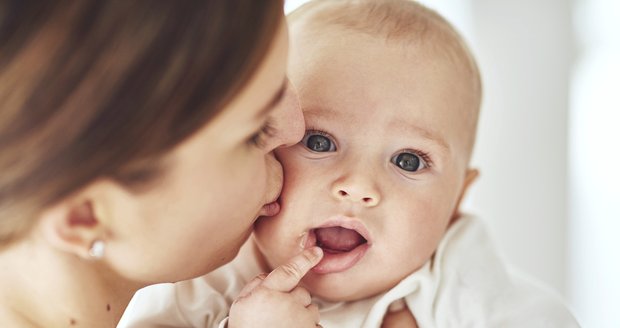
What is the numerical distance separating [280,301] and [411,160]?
30cm

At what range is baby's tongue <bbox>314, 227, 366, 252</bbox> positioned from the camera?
3.89 ft

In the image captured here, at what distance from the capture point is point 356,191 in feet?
3.64

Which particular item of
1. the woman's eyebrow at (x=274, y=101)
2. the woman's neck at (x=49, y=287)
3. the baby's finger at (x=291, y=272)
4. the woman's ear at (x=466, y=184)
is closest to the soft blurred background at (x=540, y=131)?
the woman's ear at (x=466, y=184)

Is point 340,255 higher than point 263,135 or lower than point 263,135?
lower

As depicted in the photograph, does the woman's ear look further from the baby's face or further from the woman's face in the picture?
the woman's face

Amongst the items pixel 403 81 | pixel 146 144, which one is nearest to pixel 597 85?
pixel 403 81

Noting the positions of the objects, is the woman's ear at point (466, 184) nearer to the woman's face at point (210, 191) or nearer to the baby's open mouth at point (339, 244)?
the baby's open mouth at point (339, 244)

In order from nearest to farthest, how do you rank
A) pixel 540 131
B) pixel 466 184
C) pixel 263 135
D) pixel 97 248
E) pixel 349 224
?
1. pixel 97 248
2. pixel 263 135
3. pixel 349 224
4. pixel 466 184
5. pixel 540 131

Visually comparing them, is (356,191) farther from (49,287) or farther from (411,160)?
(49,287)

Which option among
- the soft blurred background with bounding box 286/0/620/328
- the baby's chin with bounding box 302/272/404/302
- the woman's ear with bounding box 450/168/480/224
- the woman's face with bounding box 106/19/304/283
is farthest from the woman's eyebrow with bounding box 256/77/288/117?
the soft blurred background with bounding box 286/0/620/328

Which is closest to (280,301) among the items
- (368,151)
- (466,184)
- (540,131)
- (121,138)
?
(368,151)

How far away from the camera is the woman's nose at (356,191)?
3.64ft

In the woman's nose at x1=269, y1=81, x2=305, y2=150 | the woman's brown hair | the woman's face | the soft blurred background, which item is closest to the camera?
the woman's brown hair

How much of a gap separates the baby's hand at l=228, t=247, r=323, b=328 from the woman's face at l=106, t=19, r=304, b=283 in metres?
0.08
